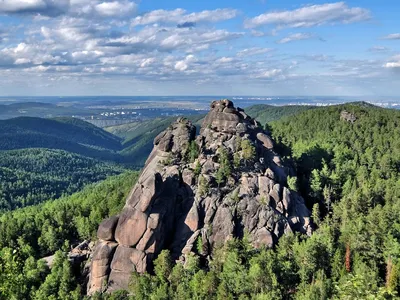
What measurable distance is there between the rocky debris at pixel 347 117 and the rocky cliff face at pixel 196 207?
9017cm

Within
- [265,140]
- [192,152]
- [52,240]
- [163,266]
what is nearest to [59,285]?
[52,240]

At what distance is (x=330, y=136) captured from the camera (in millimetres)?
154500

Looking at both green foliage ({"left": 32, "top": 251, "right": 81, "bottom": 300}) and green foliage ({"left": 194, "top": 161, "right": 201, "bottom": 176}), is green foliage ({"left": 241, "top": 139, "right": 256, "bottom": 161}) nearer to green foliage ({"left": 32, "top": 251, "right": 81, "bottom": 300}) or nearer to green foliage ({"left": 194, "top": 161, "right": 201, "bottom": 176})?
green foliage ({"left": 194, "top": 161, "right": 201, "bottom": 176})

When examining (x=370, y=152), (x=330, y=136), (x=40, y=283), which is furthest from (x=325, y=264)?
(x=330, y=136)

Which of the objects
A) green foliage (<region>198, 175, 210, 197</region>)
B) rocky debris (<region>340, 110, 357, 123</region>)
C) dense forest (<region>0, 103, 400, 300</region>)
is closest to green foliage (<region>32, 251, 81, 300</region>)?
dense forest (<region>0, 103, 400, 300</region>)

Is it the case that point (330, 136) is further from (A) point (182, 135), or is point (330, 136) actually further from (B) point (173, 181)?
(B) point (173, 181)

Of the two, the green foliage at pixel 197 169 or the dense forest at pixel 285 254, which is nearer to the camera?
the dense forest at pixel 285 254

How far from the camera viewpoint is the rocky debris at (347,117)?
173 metres

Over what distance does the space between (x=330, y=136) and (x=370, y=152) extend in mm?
29789

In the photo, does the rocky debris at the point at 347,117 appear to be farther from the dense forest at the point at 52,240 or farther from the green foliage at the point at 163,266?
the green foliage at the point at 163,266

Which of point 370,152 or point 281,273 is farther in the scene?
point 370,152

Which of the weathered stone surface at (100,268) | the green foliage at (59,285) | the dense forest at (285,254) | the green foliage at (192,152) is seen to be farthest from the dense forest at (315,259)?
the green foliage at (192,152)

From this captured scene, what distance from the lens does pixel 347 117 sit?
17525 centimetres

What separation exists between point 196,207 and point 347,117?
11800 centimetres
